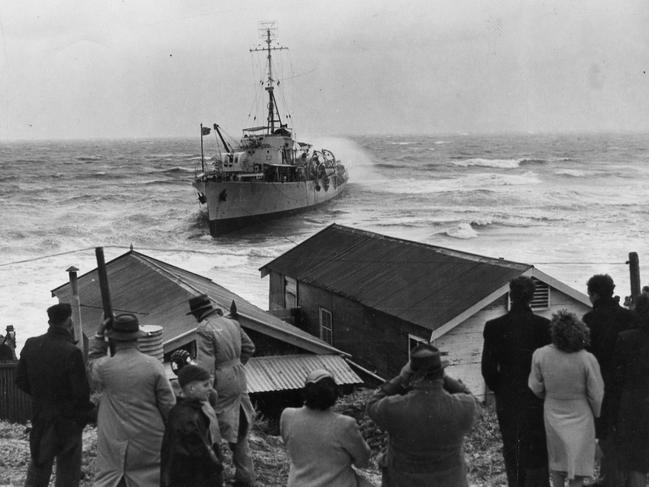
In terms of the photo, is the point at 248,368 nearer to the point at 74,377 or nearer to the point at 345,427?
the point at 74,377

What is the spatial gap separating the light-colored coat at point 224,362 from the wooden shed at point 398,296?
26.5 feet

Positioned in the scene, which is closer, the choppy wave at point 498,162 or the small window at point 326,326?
the small window at point 326,326

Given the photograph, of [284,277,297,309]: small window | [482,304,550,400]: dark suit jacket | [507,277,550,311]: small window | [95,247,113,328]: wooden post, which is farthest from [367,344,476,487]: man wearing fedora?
[284,277,297,309]: small window

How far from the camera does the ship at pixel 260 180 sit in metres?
52.9

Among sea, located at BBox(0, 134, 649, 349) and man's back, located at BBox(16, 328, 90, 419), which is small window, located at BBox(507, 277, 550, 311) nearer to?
sea, located at BBox(0, 134, 649, 349)

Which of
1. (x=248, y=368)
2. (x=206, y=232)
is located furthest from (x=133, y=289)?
(x=206, y=232)

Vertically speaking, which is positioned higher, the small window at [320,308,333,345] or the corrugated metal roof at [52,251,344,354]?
the corrugated metal roof at [52,251,344,354]

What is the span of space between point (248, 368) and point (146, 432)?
7.60 metres

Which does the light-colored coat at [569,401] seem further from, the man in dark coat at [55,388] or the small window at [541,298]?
the small window at [541,298]

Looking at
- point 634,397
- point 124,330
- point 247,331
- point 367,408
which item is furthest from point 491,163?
point 367,408

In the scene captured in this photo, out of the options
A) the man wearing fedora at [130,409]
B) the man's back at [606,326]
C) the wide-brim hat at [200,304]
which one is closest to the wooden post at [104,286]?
the wide-brim hat at [200,304]

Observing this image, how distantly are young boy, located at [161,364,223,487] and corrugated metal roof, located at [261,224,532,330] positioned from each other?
9.51 m

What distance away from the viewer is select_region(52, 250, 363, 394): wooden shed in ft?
39.5

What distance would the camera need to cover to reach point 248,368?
40.8 feet
